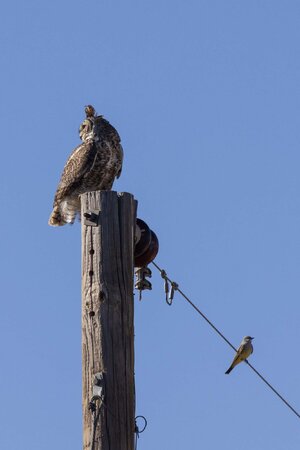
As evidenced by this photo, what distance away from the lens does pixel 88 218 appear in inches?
219

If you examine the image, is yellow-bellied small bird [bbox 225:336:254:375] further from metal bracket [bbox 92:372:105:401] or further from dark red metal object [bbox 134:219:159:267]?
metal bracket [bbox 92:372:105:401]

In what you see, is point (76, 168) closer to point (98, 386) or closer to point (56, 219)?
point (56, 219)

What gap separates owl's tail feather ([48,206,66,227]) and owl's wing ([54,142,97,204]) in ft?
0.36

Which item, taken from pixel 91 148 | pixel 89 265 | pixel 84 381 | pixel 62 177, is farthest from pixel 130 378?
pixel 91 148

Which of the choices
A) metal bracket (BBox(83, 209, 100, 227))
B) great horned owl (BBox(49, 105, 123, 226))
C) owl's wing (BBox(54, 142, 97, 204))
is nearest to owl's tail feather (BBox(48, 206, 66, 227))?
great horned owl (BBox(49, 105, 123, 226))

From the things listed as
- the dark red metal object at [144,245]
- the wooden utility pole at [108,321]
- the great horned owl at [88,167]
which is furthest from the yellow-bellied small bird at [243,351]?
the wooden utility pole at [108,321]

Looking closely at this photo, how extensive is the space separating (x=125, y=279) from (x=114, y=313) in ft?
0.61

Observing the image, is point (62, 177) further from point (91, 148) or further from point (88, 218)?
point (88, 218)

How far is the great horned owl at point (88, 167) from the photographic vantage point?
9.22 m

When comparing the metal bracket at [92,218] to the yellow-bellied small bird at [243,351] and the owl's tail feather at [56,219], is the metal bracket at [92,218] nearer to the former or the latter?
the owl's tail feather at [56,219]

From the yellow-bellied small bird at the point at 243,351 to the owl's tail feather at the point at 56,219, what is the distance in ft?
7.86

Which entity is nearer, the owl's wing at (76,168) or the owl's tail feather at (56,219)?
the owl's tail feather at (56,219)

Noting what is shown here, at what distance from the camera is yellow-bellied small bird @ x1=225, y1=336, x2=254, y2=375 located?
10.9 metres

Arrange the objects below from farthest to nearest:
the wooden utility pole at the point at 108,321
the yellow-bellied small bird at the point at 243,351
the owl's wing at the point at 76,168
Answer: the yellow-bellied small bird at the point at 243,351, the owl's wing at the point at 76,168, the wooden utility pole at the point at 108,321
